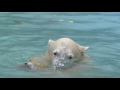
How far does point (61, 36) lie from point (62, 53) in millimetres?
3573

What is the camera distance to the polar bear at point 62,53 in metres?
7.49

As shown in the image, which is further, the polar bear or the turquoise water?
the polar bear

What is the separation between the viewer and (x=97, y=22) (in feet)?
44.7

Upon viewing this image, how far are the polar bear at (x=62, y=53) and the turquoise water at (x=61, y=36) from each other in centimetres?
24

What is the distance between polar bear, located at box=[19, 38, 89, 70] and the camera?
7.49 m

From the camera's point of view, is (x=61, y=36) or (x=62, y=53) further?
(x=61, y=36)

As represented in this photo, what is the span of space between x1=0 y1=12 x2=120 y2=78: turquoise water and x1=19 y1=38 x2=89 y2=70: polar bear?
0.80 feet

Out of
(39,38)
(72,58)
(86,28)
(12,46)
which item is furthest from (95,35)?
(72,58)

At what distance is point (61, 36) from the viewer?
436 inches

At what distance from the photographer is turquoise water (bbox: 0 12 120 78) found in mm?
7336

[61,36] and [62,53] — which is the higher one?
[61,36]

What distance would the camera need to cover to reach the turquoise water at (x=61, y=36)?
7.34 meters

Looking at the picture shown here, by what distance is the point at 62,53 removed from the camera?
7.53 meters

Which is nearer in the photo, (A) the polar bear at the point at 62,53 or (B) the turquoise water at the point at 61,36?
(B) the turquoise water at the point at 61,36
